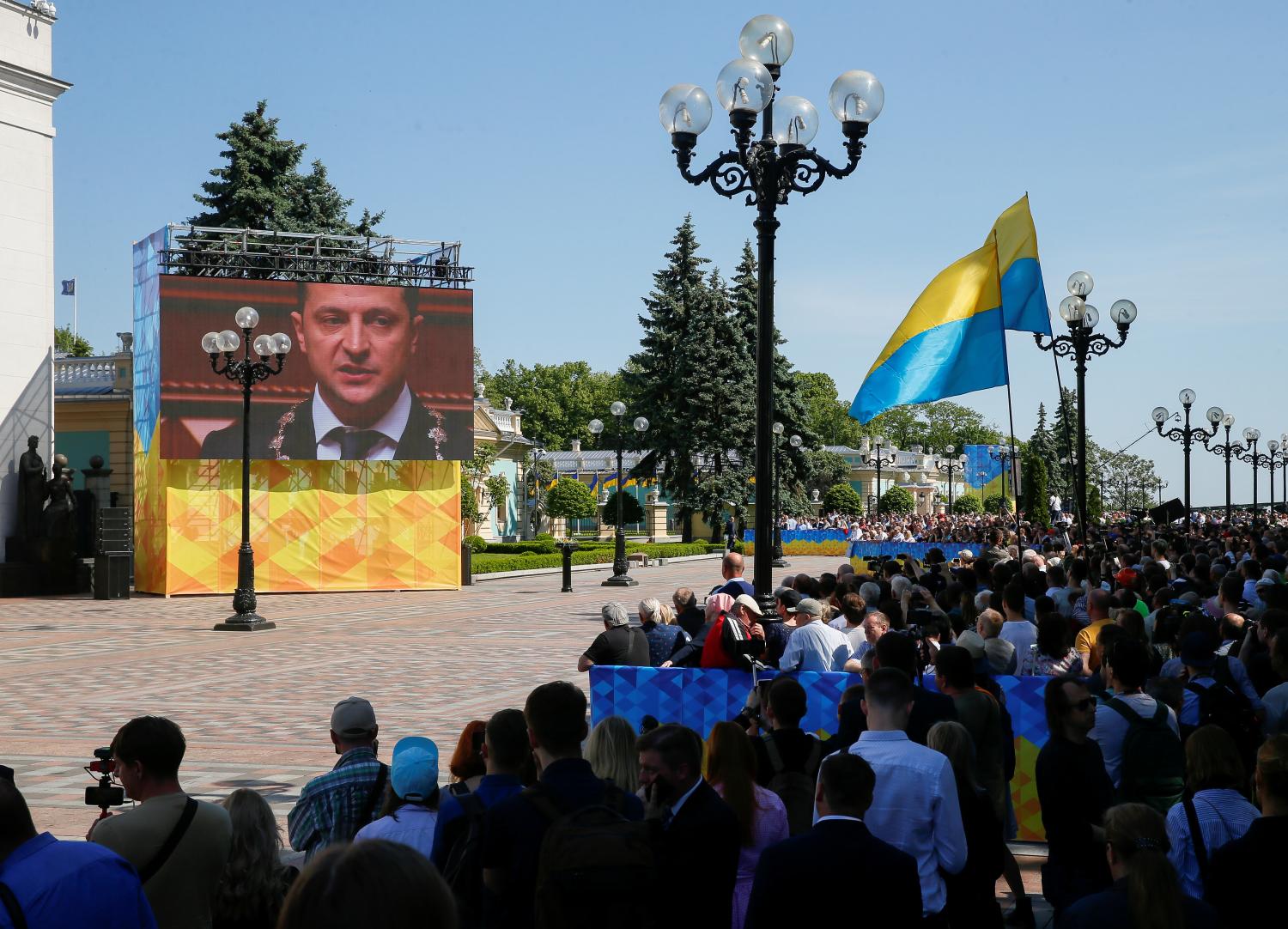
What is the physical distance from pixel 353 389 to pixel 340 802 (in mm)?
29032

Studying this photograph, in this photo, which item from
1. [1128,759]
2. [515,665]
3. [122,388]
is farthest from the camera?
[122,388]

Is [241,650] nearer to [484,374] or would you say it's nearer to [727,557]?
[727,557]

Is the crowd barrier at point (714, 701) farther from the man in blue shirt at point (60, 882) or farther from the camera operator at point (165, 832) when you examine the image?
the man in blue shirt at point (60, 882)

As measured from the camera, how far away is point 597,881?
3324 millimetres

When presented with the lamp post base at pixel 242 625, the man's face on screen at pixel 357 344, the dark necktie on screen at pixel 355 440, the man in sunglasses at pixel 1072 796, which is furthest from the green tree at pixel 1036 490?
the man in sunglasses at pixel 1072 796

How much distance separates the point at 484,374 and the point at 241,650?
94.9 m

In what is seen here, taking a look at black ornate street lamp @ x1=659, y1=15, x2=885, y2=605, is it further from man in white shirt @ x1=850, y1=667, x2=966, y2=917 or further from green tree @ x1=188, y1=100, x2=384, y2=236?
green tree @ x1=188, y1=100, x2=384, y2=236

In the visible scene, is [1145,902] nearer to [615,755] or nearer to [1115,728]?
[615,755]

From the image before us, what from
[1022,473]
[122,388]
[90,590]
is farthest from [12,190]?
[1022,473]

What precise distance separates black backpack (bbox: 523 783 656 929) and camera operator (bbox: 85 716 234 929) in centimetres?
141

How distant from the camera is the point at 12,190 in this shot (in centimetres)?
3422

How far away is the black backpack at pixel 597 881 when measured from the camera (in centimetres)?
332

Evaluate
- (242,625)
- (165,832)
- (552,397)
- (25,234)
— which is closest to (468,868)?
(165,832)

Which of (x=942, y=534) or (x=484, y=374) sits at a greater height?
(x=484, y=374)
